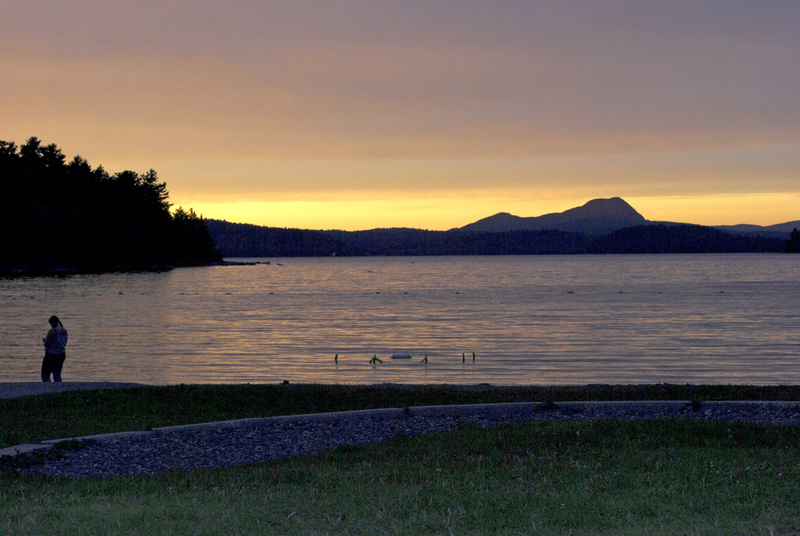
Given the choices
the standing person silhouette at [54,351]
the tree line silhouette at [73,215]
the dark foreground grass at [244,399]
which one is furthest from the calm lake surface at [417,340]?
the tree line silhouette at [73,215]

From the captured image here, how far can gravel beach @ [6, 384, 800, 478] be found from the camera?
1114 centimetres

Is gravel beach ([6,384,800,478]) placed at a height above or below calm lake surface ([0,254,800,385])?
above

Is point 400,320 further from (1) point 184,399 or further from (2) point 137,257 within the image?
(2) point 137,257

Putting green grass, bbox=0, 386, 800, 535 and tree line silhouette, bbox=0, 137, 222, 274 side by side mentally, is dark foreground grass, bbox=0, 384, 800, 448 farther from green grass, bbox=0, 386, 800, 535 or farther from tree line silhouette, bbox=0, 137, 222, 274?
tree line silhouette, bbox=0, 137, 222, 274

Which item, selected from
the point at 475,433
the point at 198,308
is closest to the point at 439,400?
the point at 475,433

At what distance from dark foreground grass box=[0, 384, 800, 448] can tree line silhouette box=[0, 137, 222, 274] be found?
386 feet

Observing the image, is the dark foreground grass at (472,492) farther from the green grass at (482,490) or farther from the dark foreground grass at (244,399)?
the dark foreground grass at (244,399)

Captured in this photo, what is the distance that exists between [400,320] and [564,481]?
43.6 metres

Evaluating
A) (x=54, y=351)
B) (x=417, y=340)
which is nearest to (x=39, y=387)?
(x=54, y=351)

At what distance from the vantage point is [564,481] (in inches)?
337

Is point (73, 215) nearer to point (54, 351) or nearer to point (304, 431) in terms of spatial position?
point (54, 351)

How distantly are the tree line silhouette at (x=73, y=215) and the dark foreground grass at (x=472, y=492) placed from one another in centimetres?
12539

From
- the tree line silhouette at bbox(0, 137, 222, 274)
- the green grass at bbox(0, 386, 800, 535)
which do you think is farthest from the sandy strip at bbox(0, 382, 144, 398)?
the tree line silhouette at bbox(0, 137, 222, 274)

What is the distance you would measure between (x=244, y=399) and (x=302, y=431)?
358 centimetres
